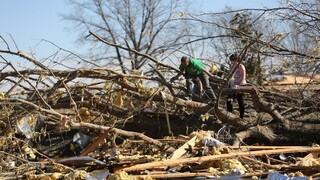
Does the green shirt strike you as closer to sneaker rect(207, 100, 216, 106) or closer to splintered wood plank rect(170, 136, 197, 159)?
sneaker rect(207, 100, 216, 106)

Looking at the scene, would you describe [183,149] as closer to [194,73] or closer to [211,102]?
[211,102]

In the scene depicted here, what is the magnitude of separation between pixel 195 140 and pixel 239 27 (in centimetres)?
298

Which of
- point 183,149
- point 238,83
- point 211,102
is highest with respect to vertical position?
point 238,83

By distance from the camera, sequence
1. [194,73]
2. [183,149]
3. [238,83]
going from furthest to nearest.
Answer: [194,73]
[238,83]
[183,149]

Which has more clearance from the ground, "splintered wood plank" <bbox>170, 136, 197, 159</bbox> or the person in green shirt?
the person in green shirt

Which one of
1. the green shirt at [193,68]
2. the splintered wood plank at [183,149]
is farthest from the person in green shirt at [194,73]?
the splintered wood plank at [183,149]

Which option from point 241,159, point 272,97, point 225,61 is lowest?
point 241,159

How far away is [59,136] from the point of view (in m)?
8.59

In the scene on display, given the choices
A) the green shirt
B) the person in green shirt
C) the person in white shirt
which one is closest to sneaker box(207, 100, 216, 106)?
the person in green shirt

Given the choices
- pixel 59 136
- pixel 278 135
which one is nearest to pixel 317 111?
pixel 278 135

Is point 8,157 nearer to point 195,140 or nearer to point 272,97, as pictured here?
point 195,140

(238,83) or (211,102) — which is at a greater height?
(238,83)

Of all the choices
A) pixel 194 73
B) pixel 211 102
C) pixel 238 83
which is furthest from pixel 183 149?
pixel 194 73

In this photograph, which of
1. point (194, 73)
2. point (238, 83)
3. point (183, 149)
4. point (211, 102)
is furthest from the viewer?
point (194, 73)
